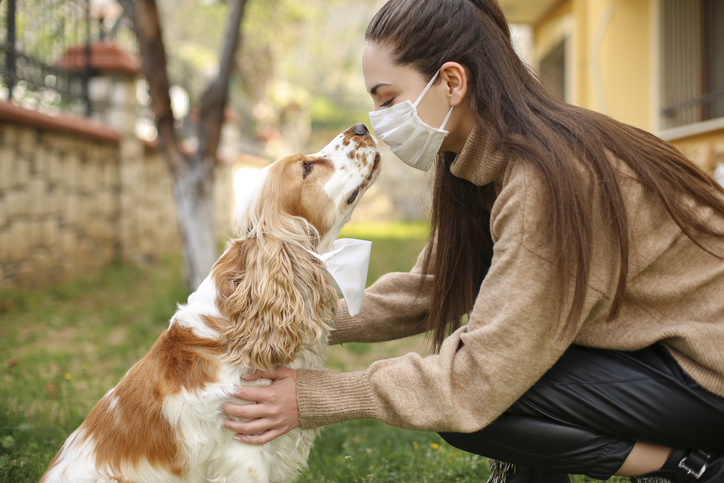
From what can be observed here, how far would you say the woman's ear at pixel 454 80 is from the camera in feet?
6.07

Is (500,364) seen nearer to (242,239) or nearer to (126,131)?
(242,239)

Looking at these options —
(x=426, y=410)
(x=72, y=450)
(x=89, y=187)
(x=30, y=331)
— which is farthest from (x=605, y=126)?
(x=89, y=187)

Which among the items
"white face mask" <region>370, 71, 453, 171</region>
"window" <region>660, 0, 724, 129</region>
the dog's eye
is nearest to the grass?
the dog's eye

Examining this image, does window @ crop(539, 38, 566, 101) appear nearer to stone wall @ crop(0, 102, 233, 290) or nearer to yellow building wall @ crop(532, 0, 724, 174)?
yellow building wall @ crop(532, 0, 724, 174)

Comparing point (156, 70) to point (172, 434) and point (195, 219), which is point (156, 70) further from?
point (172, 434)

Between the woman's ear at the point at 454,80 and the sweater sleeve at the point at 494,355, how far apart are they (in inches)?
15.1

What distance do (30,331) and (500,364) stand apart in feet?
14.4

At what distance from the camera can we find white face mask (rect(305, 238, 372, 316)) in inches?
80.6

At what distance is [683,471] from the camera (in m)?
1.73

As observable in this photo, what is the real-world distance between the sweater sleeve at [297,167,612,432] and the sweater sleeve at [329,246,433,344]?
51cm

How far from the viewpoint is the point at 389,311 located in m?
2.33

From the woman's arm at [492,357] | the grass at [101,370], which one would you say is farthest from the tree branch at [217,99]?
the woman's arm at [492,357]

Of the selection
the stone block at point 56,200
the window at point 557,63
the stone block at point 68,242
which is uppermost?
the window at point 557,63

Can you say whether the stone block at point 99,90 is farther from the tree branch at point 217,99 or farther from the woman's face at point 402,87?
the woman's face at point 402,87
